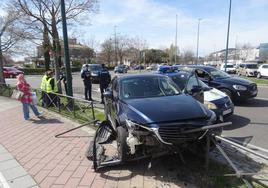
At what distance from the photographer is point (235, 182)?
359cm

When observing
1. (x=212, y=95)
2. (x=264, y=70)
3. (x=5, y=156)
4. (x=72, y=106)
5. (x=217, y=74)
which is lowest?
(x=5, y=156)

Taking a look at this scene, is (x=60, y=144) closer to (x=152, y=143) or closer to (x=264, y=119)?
(x=152, y=143)

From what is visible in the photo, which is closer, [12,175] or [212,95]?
[12,175]

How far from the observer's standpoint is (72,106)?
8344mm

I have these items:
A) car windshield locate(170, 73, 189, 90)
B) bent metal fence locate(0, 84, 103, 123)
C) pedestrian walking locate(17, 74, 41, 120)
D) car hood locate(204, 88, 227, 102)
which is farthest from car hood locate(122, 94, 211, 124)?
pedestrian walking locate(17, 74, 41, 120)

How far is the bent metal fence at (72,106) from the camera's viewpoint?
7723 mm

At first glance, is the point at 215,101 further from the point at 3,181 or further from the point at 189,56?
the point at 189,56

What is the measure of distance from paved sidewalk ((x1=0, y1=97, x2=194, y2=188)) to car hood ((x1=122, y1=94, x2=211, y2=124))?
0.95 m

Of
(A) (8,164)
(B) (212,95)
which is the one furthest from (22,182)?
(B) (212,95)

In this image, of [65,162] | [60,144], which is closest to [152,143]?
[65,162]

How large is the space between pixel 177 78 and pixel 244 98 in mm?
3281

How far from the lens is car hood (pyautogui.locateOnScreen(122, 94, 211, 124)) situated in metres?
3.78

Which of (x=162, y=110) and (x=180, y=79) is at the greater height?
(x=180, y=79)

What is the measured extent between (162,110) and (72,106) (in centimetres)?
509
